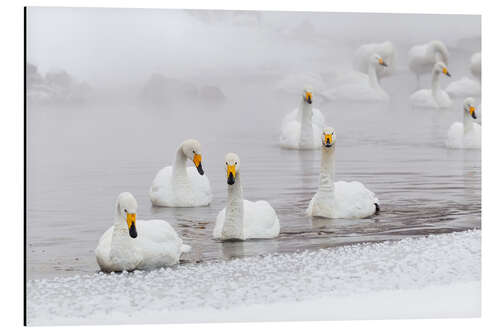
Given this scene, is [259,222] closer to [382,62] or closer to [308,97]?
[308,97]

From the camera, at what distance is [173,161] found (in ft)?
33.7

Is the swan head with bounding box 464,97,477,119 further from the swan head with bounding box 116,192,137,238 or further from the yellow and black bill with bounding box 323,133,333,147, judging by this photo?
the swan head with bounding box 116,192,137,238

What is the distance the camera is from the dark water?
9.57 metres

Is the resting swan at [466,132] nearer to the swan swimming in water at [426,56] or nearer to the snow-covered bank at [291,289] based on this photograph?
the swan swimming in water at [426,56]

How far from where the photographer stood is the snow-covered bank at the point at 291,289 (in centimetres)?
909

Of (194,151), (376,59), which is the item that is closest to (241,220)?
(194,151)

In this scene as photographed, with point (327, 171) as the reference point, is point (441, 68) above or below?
above

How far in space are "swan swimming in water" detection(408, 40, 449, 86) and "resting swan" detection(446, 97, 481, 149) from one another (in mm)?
441

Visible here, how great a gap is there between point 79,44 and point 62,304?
216 cm

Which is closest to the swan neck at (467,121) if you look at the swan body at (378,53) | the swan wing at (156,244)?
the swan body at (378,53)

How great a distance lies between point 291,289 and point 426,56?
241cm

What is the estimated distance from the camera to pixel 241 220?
32.4 ft

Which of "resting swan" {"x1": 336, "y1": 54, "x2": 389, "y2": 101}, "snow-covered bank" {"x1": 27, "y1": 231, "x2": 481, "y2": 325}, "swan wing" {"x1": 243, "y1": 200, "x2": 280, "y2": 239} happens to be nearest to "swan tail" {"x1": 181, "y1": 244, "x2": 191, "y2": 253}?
"snow-covered bank" {"x1": 27, "y1": 231, "x2": 481, "y2": 325}

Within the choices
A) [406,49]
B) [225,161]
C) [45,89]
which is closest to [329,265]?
[225,161]
